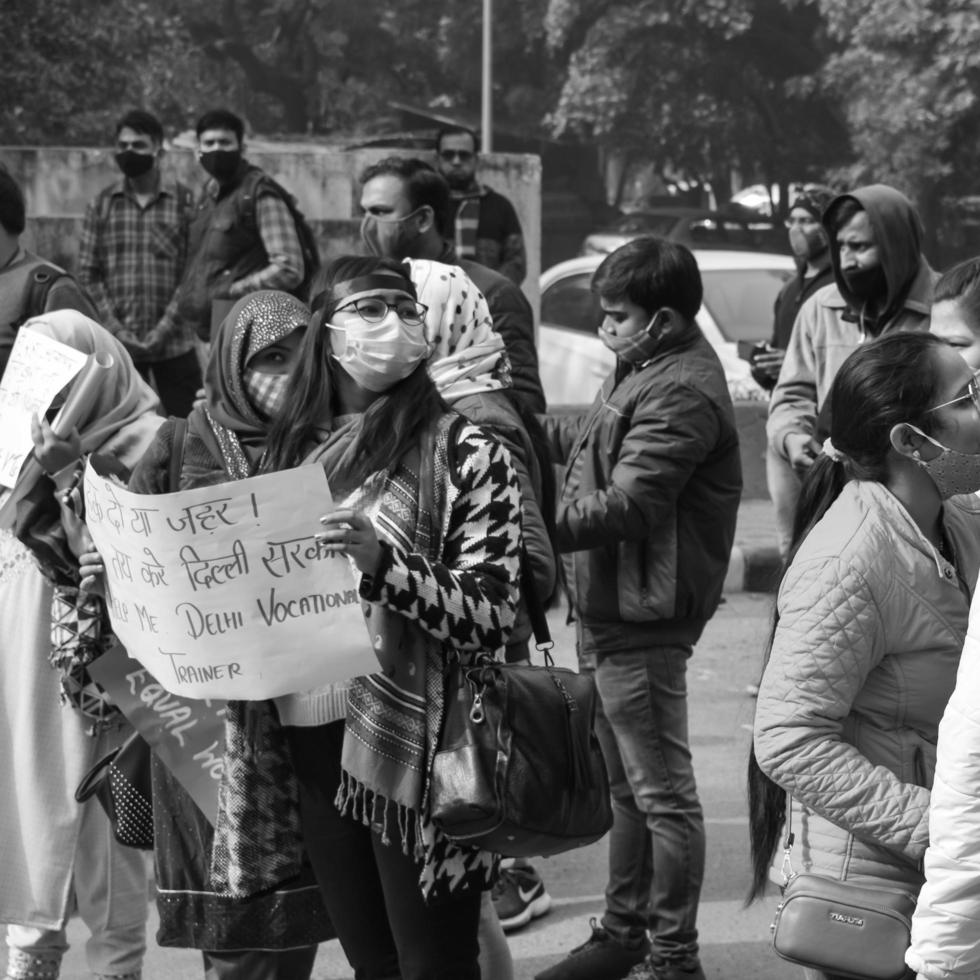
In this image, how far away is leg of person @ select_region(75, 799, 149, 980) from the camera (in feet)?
12.9

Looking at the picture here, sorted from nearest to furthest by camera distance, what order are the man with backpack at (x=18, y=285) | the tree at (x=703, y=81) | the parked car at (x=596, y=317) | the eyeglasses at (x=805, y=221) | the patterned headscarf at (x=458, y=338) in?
the patterned headscarf at (x=458, y=338) → the man with backpack at (x=18, y=285) → the eyeglasses at (x=805, y=221) → the parked car at (x=596, y=317) → the tree at (x=703, y=81)

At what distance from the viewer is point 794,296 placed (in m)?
7.03

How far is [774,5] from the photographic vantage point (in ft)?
92.8

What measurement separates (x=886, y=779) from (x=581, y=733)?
0.63 metres

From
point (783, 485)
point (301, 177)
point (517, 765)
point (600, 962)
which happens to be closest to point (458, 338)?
point (517, 765)

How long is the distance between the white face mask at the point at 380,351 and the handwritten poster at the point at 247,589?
290mm

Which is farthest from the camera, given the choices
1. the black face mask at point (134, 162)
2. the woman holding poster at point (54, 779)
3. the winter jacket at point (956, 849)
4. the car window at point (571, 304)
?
the car window at point (571, 304)

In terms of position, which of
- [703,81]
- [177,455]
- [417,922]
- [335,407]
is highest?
[703,81]

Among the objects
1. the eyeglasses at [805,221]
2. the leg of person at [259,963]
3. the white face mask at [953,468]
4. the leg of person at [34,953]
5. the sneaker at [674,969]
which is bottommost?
the sneaker at [674,969]

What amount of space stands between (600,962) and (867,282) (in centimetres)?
206

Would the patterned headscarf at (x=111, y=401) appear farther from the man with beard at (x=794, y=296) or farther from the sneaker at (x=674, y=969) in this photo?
the man with beard at (x=794, y=296)

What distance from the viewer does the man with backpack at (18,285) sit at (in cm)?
438

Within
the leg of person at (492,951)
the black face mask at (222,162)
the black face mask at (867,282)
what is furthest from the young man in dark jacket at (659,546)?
the black face mask at (222,162)

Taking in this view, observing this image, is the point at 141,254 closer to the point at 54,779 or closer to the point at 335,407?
the point at 54,779
